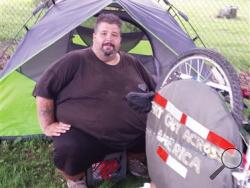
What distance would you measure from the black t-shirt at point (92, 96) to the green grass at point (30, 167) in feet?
1.42

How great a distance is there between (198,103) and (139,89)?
0.96 metres

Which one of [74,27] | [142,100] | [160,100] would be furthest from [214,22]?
[160,100]

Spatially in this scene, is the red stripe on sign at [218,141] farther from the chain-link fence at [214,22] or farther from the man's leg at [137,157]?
the chain-link fence at [214,22]

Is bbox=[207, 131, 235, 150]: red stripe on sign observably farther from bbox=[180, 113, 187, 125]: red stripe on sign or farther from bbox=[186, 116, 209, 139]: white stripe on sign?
bbox=[180, 113, 187, 125]: red stripe on sign

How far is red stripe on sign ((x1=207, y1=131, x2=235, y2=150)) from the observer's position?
166cm

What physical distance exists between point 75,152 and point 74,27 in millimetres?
870

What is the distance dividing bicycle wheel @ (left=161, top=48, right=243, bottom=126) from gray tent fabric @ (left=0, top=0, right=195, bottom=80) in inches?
39.1

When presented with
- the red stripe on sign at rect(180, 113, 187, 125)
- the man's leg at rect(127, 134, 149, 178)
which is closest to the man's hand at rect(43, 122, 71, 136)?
the man's leg at rect(127, 134, 149, 178)

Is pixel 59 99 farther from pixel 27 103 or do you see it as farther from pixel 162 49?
pixel 162 49

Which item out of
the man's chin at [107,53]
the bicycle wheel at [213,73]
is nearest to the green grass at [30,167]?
the man's chin at [107,53]

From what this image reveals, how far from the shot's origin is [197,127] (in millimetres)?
1820

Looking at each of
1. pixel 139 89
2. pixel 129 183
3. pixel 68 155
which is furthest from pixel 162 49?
pixel 68 155

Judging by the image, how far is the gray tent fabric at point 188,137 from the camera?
5.58ft

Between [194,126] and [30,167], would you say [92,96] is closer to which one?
[30,167]
